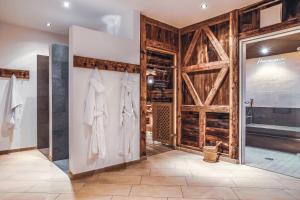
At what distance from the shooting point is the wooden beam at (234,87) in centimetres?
401

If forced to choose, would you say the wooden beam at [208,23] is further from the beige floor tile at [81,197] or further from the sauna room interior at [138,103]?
the beige floor tile at [81,197]

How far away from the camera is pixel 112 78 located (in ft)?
12.1

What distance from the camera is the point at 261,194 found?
8.89ft

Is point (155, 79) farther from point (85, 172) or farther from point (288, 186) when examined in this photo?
point (288, 186)

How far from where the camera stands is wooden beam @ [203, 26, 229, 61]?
13.8 ft

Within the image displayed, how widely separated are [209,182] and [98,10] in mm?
3719

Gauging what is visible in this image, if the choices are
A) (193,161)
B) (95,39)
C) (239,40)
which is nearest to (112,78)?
(95,39)

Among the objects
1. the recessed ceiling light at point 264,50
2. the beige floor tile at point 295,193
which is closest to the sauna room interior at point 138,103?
the beige floor tile at point 295,193

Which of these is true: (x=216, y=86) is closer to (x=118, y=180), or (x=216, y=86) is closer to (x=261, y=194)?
(x=261, y=194)

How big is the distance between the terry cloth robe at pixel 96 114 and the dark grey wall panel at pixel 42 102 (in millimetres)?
2571

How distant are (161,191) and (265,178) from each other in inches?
69.6

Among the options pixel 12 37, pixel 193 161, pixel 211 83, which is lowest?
pixel 193 161

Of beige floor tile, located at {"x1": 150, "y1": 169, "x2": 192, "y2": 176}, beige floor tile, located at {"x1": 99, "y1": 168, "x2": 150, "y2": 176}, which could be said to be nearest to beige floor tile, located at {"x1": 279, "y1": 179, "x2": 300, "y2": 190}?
beige floor tile, located at {"x1": 150, "y1": 169, "x2": 192, "y2": 176}

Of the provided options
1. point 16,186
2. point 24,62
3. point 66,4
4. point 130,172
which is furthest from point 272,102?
point 24,62
